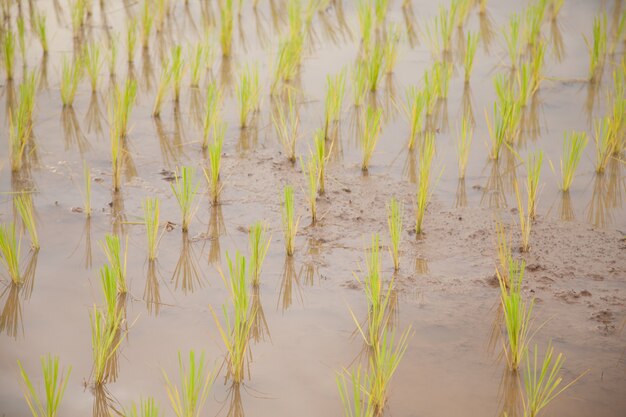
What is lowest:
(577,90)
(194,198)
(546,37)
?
(194,198)

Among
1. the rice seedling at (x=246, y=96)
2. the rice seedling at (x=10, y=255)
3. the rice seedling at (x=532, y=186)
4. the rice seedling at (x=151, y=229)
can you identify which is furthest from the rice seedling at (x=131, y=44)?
the rice seedling at (x=532, y=186)

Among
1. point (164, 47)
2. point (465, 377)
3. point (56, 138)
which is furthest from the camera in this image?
point (164, 47)

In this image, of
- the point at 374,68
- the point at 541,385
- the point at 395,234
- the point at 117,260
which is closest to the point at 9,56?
the point at 374,68

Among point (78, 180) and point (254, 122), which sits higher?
point (254, 122)

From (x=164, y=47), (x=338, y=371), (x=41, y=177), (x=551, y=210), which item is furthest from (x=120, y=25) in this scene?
(x=338, y=371)

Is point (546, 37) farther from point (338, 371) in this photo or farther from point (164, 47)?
point (338, 371)

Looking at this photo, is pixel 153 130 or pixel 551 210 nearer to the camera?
pixel 551 210

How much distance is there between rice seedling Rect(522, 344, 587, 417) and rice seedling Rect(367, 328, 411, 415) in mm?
410

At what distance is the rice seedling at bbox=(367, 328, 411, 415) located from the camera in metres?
2.41

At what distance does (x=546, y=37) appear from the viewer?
562cm

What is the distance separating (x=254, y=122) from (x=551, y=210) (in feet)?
5.60

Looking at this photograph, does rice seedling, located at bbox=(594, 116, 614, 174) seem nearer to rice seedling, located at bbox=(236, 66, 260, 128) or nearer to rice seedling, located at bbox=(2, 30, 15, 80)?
rice seedling, located at bbox=(236, 66, 260, 128)

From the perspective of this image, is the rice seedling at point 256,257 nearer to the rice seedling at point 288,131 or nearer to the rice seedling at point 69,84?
the rice seedling at point 288,131

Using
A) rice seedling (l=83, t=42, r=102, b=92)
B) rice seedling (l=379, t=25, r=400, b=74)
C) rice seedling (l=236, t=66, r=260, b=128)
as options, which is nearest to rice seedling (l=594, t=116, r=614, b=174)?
→ rice seedling (l=379, t=25, r=400, b=74)
